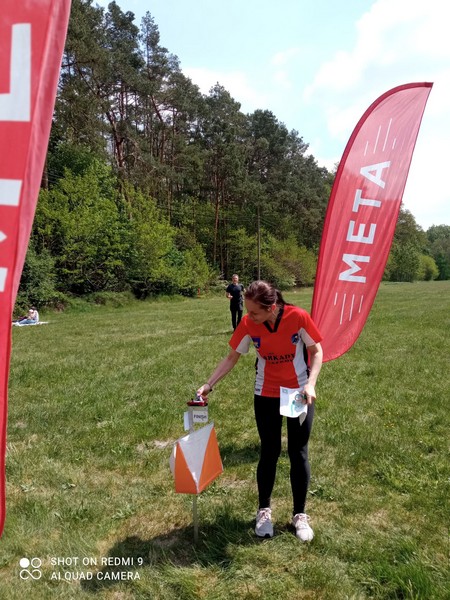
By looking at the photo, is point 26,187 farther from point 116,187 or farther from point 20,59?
point 116,187

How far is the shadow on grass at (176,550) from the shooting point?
2908mm

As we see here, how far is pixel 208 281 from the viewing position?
3944 centimetres

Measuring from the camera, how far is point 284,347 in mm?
3203

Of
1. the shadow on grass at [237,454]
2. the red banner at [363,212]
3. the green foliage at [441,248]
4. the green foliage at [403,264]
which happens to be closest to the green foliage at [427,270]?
the green foliage at [441,248]

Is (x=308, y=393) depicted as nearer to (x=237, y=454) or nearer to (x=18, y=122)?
(x=237, y=454)

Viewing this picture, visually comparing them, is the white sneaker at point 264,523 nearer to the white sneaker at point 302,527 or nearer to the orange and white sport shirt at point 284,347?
the white sneaker at point 302,527

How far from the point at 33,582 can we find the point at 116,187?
31.9m

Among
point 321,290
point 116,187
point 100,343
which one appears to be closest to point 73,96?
point 116,187

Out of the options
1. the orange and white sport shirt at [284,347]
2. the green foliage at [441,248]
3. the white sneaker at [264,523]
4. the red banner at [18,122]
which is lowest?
the white sneaker at [264,523]

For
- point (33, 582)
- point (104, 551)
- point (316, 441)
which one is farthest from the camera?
point (316, 441)

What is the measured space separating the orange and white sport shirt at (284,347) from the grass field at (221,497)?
1.09 m

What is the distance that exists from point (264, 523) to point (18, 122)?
9.64 feet

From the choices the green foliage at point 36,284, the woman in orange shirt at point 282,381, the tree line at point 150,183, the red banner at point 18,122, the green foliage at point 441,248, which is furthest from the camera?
the green foliage at point 441,248

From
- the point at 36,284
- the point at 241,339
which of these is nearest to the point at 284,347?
the point at 241,339
